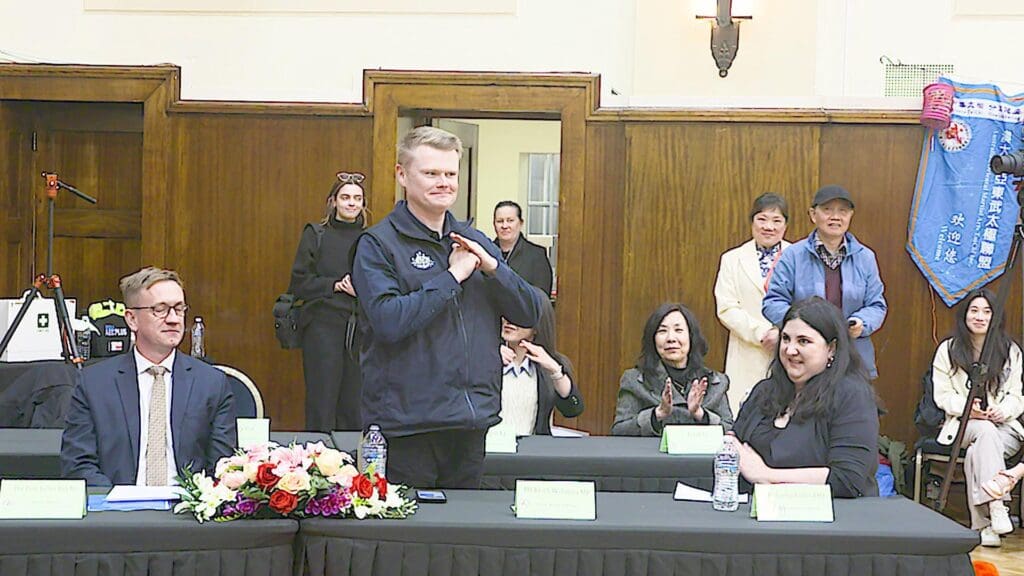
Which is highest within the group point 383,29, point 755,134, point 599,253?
point 383,29

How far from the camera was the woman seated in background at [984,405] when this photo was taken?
18.2 feet

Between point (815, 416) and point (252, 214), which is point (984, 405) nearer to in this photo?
point (815, 416)

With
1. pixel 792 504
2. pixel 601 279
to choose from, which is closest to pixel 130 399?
pixel 792 504

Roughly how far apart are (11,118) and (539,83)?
2818 mm

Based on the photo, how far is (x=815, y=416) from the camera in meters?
3.44

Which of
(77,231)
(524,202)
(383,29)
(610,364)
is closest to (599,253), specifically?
(610,364)

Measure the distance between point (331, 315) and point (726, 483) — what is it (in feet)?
11.3

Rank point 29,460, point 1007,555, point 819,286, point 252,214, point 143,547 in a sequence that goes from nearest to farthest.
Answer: point 143,547 → point 29,460 → point 1007,555 → point 819,286 → point 252,214

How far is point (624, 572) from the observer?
275 centimetres

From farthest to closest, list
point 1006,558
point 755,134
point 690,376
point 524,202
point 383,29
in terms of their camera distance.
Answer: point 524,202 < point 383,29 < point 755,134 < point 1006,558 < point 690,376

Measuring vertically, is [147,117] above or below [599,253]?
above

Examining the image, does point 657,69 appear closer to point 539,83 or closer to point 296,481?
point 539,83

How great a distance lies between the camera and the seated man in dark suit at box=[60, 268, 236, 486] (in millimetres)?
3371

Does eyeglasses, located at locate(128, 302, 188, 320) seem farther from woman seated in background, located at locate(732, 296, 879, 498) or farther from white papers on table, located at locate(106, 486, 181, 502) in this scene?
woman seated in background, located at locate(732, 296, 879, 498)
